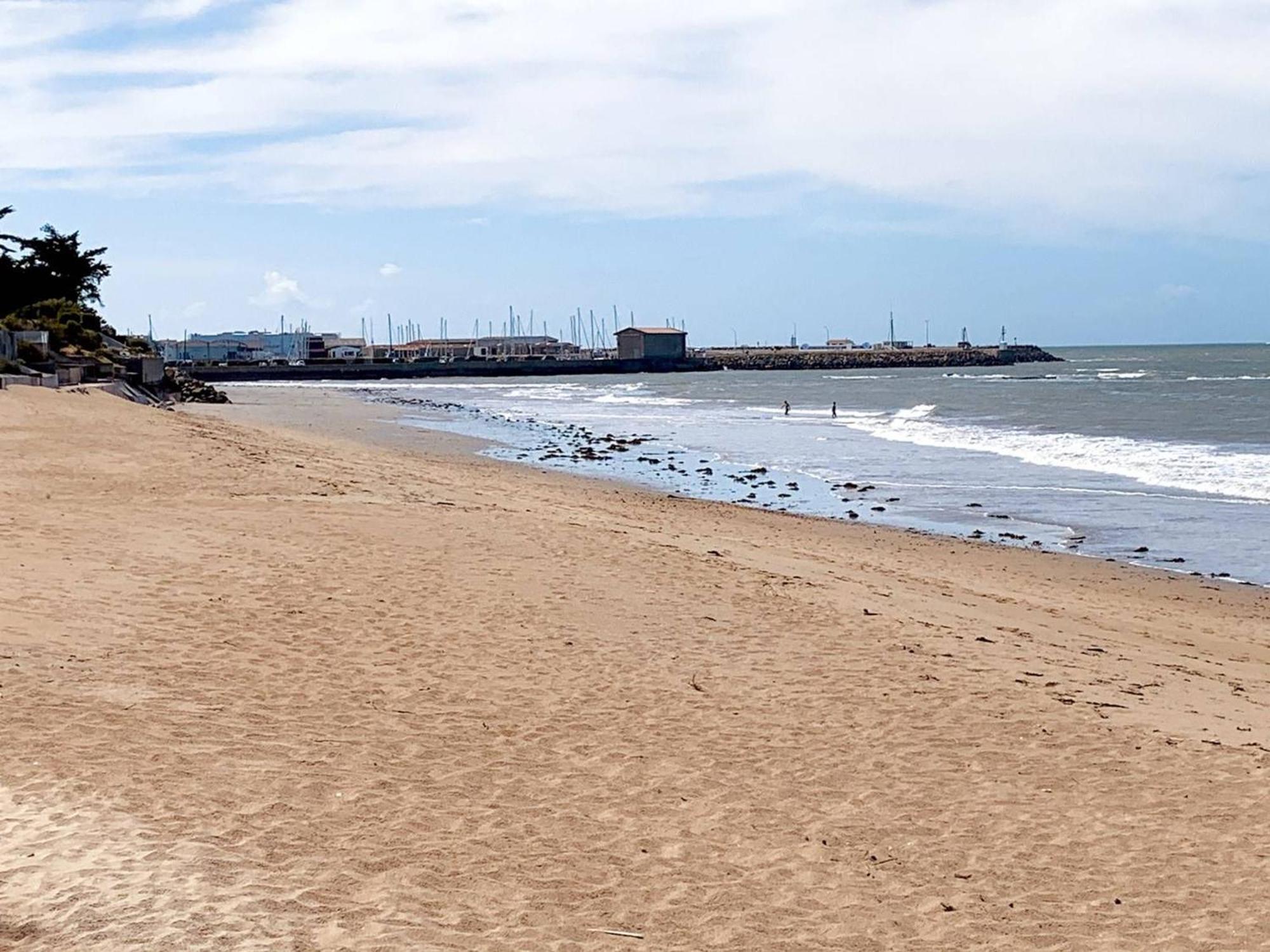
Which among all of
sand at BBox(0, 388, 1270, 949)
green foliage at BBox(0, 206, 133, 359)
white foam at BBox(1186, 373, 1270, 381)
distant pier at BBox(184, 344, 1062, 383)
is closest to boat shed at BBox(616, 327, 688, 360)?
distant pier at BBox(184, 344, 1062, 383)

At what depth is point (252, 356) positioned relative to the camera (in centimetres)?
16238

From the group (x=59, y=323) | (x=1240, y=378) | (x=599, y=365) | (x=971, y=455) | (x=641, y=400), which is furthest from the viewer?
(x=599, y=365)

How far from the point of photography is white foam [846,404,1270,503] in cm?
2456

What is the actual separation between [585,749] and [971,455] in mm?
26610

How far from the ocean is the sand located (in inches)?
225

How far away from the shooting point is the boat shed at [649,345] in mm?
141500

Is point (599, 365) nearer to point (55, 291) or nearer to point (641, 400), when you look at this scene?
point (641, 400)

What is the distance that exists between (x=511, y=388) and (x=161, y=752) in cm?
8700

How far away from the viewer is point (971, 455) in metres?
32.2

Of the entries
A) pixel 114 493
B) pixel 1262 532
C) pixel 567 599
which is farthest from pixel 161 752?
pixel 1262 532

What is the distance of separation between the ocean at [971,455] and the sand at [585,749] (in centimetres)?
572

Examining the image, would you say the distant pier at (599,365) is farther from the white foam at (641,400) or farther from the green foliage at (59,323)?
the green foliage at (59,323)

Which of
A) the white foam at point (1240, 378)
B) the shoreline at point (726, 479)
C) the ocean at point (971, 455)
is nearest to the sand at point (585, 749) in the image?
the shoreline at point (726, 479)

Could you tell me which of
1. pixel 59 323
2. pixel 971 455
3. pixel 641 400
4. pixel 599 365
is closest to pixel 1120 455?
pixel 971 455
